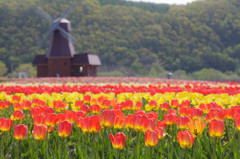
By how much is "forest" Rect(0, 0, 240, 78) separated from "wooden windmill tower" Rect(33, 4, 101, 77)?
2025 centimetres

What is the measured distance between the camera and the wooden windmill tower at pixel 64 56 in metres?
32.7

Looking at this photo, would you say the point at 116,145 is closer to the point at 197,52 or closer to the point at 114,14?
the point at 197,52

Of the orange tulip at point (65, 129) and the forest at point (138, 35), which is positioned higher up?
the forest at point (138, 35)

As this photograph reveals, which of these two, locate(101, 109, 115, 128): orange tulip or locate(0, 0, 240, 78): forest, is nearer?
locate(101, 109, 115, 128): orange tulip

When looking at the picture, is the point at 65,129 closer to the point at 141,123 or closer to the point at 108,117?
the point at 108,117

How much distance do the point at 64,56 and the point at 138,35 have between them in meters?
46.7

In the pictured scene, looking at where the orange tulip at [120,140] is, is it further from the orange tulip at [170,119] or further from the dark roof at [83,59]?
the dark roof at [83,59]

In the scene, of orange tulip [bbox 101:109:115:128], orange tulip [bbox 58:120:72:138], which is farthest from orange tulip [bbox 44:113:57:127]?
orange tulip [bbox 101:109:115:128]

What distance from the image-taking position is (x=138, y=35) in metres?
77.2

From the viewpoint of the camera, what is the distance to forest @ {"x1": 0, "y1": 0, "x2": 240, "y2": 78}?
214ft

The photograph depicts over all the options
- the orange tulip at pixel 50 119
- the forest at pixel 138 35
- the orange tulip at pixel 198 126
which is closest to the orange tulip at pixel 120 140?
the orange tulip at pixel 198 126

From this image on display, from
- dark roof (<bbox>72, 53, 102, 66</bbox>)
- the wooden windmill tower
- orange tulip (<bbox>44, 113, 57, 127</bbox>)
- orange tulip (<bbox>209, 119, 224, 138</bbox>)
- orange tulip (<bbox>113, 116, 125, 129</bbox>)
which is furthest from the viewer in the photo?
dark roof (<bbox>72, 53, 102, 66</bbox>)

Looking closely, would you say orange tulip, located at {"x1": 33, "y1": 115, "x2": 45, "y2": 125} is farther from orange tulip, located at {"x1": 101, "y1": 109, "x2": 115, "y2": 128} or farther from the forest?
the forest

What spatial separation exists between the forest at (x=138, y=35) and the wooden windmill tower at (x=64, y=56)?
20.3 metres
